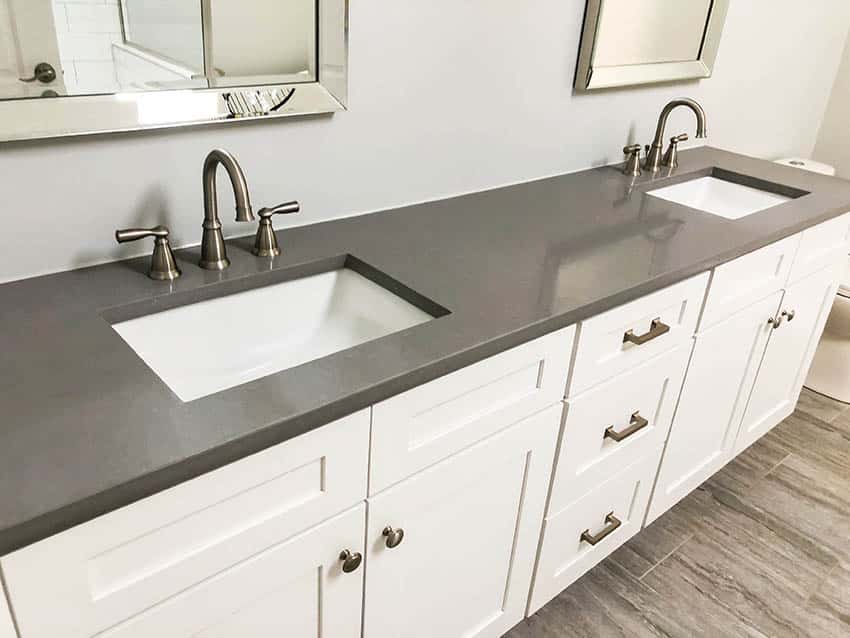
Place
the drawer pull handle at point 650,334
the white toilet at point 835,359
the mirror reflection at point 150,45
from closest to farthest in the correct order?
1. the mirror reflection at point 150,45
2. the drawer pull handle at point 650,334
3. the white toilet at point 835,359

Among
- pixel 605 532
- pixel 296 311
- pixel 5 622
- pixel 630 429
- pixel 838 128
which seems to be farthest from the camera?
pixel 838 128

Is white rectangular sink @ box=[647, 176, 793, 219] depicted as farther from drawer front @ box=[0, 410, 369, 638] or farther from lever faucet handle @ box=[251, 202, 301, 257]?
drawer front @ box=[0, 410, 369, 638]

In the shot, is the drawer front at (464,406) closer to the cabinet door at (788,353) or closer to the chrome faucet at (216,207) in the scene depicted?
the chrome faucet at (216,207)

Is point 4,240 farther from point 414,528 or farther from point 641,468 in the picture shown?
point 641,468

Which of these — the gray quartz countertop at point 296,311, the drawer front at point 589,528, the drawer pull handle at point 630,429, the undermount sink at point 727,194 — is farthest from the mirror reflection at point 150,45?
the undermount sink at point 727,194

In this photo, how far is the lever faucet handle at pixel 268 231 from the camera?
131 centimetres

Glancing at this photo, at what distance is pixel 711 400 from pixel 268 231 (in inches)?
48.8

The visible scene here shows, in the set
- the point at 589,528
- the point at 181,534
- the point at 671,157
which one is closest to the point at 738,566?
the point at 589,528

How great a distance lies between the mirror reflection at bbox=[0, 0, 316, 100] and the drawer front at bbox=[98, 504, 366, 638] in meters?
0.75

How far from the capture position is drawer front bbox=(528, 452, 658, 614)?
156cm

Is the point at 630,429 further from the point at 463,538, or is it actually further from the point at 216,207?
the point at 216,207

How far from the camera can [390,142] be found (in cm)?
154

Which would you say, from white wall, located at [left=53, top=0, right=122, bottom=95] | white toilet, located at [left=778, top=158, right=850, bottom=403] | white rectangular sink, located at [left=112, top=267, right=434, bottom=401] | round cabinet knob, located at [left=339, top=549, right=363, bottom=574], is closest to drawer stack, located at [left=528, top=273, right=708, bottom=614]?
white rectangular sink, located at [left=112, top=267, right=434, bottom=401]

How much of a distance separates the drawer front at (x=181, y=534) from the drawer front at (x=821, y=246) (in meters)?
1.47
